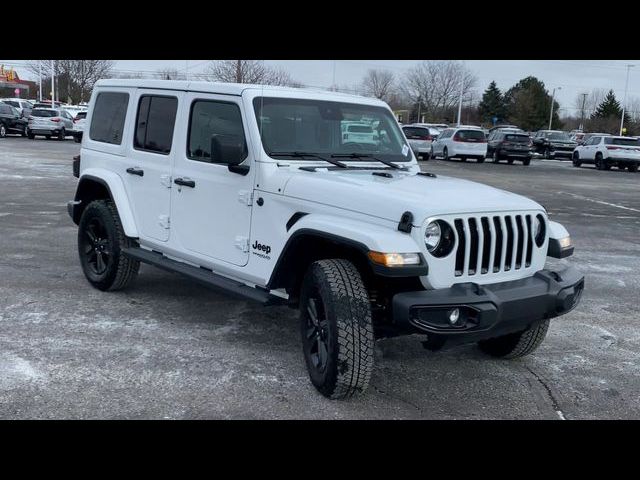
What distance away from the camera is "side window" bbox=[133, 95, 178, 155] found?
588 cm

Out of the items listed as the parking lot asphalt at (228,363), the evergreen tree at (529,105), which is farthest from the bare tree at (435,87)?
the parking lot asphalt at (228,363)

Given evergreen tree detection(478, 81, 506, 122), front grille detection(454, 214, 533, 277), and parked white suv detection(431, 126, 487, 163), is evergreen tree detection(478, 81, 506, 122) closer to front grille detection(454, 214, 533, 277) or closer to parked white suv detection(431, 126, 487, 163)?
parked white suv detection(431, 126, 487, 163)

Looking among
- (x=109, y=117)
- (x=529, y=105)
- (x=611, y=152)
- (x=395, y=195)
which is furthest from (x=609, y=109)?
(x=395, y=195)

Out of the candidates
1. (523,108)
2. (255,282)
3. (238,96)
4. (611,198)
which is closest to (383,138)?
(238,96)

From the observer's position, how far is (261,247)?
16.1 ft

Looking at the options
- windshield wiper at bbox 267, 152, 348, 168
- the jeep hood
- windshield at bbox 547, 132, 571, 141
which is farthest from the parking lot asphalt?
windshield at bbox 547, 132, 571, 141

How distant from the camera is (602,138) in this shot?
3234cm

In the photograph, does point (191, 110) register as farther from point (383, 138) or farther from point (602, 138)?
point (602, 138)

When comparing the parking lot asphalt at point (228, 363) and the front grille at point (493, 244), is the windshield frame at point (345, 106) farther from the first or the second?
the front grille at point (493, 244)

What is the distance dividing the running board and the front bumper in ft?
3.73

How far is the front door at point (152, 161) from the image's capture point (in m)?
5.84

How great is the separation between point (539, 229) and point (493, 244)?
61 cm

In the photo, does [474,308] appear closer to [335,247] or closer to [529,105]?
[335,247]

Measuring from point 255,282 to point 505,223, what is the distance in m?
1.81
